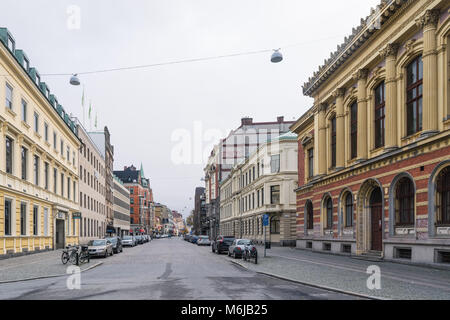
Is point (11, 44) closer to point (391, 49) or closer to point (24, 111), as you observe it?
point (24, 111)

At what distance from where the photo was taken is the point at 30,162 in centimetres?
3166

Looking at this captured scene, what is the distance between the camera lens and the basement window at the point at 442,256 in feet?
57.9

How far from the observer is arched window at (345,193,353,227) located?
2837cm

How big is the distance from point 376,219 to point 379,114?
6132 mm

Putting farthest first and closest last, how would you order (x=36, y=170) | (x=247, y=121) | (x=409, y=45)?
(x=247, y=121) → (x=36, y=170) → (x=409, y=45)

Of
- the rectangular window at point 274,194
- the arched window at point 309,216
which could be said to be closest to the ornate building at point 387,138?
the arched window at point 309,216

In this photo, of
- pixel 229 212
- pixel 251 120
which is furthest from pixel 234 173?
pixel 251 120

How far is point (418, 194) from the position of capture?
1955cm

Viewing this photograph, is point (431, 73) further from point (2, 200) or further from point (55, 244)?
point (55, 244)

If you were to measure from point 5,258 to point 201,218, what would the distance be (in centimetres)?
11146

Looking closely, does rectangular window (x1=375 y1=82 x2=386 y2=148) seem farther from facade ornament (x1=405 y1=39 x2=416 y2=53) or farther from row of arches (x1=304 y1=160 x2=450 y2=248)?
facade ornament (x1=405 y1=39 x2=416 y2=53)

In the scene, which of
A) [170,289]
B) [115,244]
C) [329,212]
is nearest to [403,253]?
[329,212]

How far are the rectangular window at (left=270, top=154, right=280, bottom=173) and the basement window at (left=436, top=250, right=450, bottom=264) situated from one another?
3169 centimetres

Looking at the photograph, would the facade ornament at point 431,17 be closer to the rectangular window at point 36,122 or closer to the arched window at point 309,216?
the arched window at point 309,216
